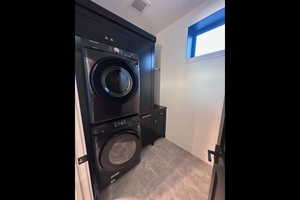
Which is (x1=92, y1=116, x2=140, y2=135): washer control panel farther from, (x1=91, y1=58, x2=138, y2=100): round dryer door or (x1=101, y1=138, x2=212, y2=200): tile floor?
(x1=101, y1=138, x2=212, y2=200): tile floor

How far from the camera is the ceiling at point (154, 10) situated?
137 cm

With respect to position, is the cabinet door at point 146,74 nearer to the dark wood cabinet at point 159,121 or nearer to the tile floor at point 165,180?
the dark wood cabinet at point 159,121

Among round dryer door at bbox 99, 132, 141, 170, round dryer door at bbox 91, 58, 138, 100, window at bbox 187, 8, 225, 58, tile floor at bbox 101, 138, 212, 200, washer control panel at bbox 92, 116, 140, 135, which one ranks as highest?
window at bbox 187, 8, 225, 58

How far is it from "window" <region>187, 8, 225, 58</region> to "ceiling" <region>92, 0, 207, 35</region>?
0.29 meters

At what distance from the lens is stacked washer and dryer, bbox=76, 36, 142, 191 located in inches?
36.1

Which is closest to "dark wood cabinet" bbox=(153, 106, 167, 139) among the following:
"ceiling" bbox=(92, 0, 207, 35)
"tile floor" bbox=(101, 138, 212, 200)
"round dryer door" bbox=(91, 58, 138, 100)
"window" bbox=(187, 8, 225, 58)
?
"tile floor" bbox=(101, 138, 212, 200)

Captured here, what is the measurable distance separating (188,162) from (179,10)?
7.93 ft

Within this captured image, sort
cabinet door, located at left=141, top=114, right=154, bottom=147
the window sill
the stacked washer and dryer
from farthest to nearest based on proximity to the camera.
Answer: cabinet door, located at left=141, top=114, right=154, bottom=147, the window sill, the stacked washer and dryer

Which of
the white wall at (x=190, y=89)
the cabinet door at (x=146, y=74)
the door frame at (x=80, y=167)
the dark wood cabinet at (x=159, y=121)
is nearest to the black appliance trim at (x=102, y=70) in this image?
the door frame at (x=80, y=167)

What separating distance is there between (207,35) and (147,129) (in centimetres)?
190
